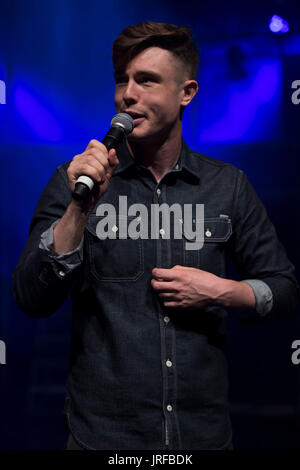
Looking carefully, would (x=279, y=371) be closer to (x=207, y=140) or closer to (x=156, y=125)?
(x=207, y=140)


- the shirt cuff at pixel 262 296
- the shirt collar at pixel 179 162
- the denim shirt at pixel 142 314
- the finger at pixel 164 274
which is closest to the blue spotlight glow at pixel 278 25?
the shirt collar at pixel 179 162

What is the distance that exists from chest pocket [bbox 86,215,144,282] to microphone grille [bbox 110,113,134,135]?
26 centimetres

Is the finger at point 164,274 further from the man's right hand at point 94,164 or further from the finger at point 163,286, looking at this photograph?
the man's right hand at point 94,164

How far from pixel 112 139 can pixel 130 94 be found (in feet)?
0.88

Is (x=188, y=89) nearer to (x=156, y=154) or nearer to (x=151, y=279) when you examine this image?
(x=156, y=154)

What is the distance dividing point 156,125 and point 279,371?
121 cm

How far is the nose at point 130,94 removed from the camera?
1.36 meters

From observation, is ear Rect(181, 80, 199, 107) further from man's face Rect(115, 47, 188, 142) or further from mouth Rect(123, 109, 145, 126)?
mouth Rect(123, 109, 145, 126)

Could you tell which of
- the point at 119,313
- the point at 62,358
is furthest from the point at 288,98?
the point at 62,358

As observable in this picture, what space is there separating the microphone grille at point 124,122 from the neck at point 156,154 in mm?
159

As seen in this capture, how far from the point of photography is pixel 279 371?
2.07m

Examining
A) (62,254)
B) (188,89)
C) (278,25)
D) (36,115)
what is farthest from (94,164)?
(278,25)

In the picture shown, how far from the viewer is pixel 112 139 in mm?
1150

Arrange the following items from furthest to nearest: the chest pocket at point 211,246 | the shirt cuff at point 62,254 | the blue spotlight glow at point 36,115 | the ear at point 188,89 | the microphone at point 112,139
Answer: the blue spotlight glow at point 36,115 < the ear at point 188,89 < the chest pocket at point 211,246 < the shirt cuff at point 62,254 < the microphone at point 112,139
